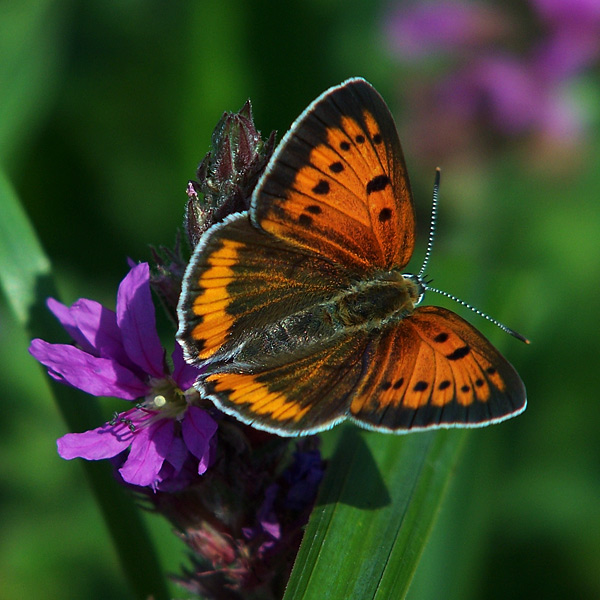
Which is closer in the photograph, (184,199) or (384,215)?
(384,215)

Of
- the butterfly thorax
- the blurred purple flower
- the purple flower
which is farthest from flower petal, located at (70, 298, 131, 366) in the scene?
the blurred purple flower

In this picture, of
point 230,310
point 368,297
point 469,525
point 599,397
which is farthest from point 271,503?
point 599,397

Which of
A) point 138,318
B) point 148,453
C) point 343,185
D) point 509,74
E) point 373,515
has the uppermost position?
point 509,74

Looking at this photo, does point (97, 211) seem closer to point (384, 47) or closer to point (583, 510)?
point (384, 47)

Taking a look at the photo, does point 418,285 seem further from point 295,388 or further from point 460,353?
point 295,388

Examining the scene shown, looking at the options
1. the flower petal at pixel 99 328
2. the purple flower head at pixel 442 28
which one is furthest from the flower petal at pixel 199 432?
the purple flower head at pixel 442 28

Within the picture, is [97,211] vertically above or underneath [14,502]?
above

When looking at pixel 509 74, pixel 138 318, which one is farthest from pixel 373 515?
pixel 509 74
